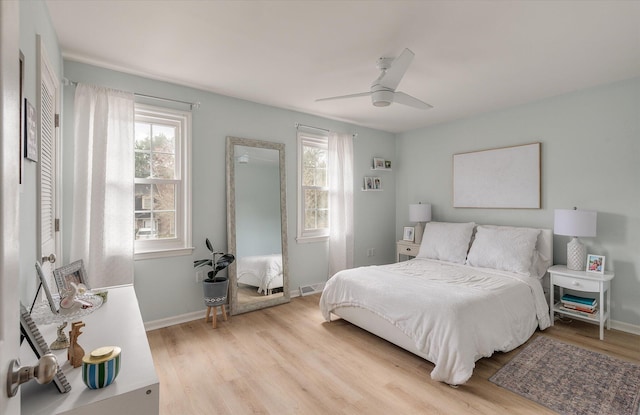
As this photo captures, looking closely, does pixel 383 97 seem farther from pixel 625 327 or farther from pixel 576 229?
pixel 625 327

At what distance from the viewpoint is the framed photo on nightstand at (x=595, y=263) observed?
3.11 metres

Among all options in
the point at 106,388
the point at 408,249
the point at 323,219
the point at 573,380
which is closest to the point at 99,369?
the point at 106,388

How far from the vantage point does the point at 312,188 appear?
14.5 feet

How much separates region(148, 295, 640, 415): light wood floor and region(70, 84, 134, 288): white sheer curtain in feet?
2.81

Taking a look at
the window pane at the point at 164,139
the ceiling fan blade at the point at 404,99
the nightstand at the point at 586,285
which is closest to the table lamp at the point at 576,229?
the nightstand at the point at 586,285

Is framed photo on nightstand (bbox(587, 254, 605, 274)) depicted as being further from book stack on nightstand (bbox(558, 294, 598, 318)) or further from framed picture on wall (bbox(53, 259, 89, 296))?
framed picture on wall (bbox(53, 259, 89, 296))

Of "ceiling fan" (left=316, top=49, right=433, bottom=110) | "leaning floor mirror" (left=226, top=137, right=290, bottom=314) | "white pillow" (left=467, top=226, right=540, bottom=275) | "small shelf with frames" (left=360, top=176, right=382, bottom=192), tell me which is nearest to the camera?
"ceiling fan" (left=316, top=49, right=433, bottom=110)

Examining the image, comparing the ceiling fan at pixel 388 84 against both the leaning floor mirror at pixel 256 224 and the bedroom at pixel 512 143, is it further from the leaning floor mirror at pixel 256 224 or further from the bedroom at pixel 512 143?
the leaning floor mirror at pixel 256 224

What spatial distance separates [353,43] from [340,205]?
249 centimetres

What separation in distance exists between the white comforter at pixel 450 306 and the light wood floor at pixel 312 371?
189 millimetres

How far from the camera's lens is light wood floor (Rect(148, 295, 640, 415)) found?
202 cm

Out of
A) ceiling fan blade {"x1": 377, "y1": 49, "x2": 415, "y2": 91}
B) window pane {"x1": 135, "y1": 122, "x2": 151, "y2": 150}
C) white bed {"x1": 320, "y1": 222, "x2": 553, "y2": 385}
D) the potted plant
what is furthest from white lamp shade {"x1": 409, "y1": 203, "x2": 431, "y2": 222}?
window pane {"x1": 135, "y1": 122, "x2": 151, "y2": 150}

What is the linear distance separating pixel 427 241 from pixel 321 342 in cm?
223

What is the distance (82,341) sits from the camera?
1.33 metres
